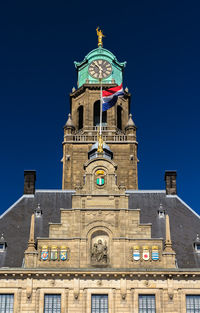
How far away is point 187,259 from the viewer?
4628 cm

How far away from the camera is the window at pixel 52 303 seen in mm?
44281

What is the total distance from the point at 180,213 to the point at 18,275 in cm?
1570

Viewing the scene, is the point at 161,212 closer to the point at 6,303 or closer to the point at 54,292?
the point at 54,292

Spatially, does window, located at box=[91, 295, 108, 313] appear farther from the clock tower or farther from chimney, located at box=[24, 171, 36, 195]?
the clock tower

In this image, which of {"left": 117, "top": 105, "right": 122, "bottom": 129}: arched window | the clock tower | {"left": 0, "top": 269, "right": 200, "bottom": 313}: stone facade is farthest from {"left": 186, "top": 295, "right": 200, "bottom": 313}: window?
{"left": 117, "top": 105, "right": 122, "bottom": 129}: arched window

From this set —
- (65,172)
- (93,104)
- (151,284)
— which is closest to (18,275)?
(151,284)

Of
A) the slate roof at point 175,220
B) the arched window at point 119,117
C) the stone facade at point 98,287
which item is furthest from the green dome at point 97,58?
the stone facade at point 98,287

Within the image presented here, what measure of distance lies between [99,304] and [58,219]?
363 inches

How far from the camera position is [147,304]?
146 feet

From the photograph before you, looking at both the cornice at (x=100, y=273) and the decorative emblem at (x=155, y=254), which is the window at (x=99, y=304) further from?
the decorative emblem at (x=155, y=254)

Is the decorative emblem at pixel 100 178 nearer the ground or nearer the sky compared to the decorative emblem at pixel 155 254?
nearer the sky

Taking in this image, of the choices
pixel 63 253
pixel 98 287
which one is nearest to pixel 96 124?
pixel 63 253

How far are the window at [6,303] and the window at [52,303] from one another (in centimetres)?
257

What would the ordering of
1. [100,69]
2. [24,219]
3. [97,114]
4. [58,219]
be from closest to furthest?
1. [58,219]
2. [24,219]
3. [97,114]
4. [100,69]
